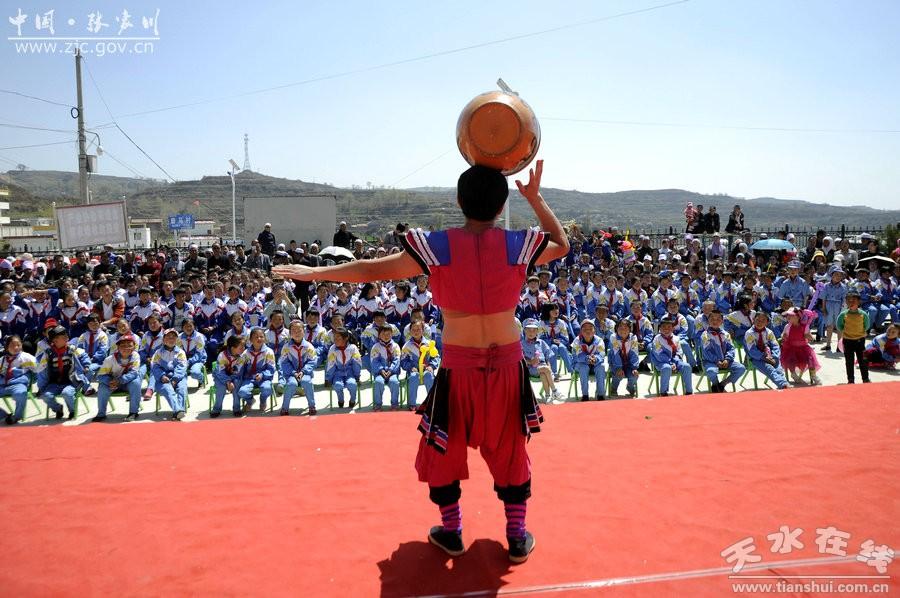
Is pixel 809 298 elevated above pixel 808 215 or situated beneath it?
situated beneath

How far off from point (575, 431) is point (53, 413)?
6419 mm

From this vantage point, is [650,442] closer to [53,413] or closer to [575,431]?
[575,431]

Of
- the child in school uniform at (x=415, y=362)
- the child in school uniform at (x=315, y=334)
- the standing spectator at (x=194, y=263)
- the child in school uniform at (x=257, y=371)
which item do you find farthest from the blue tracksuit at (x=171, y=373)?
the standing spectator at (x=194, y=263)

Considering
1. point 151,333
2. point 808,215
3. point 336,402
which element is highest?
point 808,215

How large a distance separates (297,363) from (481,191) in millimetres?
5473

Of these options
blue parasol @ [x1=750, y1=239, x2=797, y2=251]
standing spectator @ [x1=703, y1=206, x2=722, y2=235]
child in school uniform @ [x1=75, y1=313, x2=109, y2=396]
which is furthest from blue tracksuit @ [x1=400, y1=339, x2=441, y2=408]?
standing spectator @ [x1=703, y1=206, x2=722, y2=235]

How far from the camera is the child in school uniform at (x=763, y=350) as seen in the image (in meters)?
8.05

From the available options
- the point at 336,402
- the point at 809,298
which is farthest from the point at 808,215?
the point at 336,402

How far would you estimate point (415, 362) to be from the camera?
7918 millimetres

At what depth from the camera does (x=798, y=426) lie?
196 inches

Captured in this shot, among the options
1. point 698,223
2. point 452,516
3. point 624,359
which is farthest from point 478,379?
point 698,223

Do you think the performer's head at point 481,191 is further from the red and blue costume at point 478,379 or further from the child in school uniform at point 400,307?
the child in school uniform at point 400,307

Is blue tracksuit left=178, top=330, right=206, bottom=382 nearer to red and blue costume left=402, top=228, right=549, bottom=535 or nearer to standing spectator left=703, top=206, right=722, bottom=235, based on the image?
red and blue costume left=402, top=228, right=549, bottom=535

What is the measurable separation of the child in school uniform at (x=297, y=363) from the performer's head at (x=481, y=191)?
201 inches
